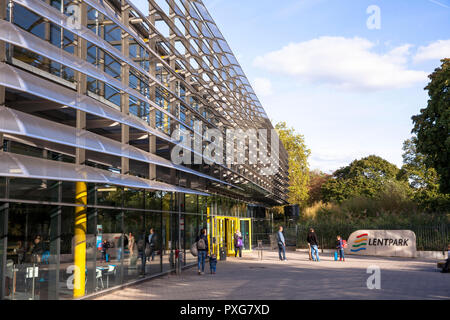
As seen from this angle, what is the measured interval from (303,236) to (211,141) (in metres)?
15.3

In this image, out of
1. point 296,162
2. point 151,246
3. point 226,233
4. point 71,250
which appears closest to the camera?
point 71,250

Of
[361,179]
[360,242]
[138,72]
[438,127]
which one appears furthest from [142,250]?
[361,179]

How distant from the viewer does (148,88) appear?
1605 centimetres

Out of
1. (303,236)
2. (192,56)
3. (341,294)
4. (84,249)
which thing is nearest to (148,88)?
(192,56)

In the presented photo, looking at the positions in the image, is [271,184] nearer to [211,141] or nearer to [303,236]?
[303,236]

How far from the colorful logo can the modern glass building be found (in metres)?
11.3

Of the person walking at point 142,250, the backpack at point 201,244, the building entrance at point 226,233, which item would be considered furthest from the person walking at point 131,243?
the building entrance at point 226,233

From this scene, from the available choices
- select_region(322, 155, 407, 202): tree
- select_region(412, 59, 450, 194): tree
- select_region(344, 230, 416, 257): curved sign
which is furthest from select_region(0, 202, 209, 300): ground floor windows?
select_region(322, 155, 407, 202): tree

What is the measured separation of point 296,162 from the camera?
184 feet

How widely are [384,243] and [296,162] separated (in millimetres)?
29632

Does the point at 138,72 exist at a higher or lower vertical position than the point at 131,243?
higher

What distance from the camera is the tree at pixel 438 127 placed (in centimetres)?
2909

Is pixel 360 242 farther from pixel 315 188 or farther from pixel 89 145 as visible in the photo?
pixel 315 188

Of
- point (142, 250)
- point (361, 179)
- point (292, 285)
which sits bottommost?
point (292, 285)
